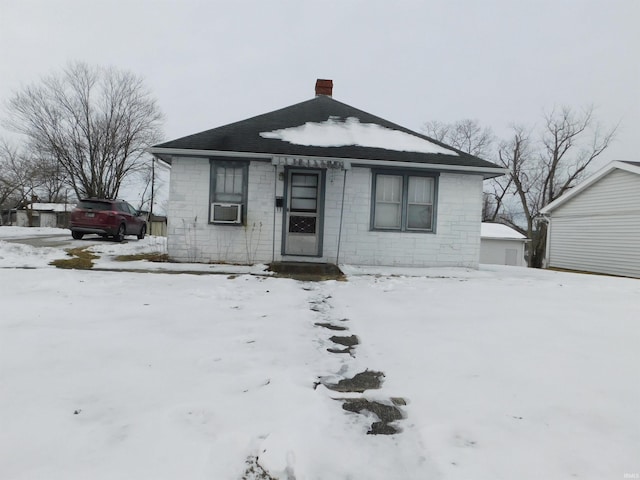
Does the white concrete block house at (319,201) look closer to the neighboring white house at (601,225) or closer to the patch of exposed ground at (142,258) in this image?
the patch of exposed ground at (142,258)

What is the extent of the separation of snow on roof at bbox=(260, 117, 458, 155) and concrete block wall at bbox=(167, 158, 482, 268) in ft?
3.04

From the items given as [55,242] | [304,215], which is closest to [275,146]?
[304,215]

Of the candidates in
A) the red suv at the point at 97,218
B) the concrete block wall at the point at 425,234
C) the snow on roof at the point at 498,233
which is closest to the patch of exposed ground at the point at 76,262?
the red suv at the point at 97,218

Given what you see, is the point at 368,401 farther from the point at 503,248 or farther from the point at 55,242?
the point at 503,248

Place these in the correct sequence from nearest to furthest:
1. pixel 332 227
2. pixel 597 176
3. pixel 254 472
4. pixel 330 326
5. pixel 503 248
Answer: pixel 254 472, pixel 330 326, pixel 332 227, pixel 597 176, pixel 503 248

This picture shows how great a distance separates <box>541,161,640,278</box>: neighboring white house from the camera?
13.7 metres

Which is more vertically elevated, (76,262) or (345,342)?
(76,262)

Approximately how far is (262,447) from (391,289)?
458 centimetres

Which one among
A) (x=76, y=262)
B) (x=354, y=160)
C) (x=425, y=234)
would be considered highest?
(x=354, y=160)

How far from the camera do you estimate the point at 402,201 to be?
8.87 meters

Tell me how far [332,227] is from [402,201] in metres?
1.86

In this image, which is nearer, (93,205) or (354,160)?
(354,160)

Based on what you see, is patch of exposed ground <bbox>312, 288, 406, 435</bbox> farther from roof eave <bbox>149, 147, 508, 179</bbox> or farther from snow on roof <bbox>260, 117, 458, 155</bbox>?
snow on roof <bbox>260, 117, 458, 155</bbox>

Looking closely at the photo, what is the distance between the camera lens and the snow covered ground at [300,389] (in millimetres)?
1674
